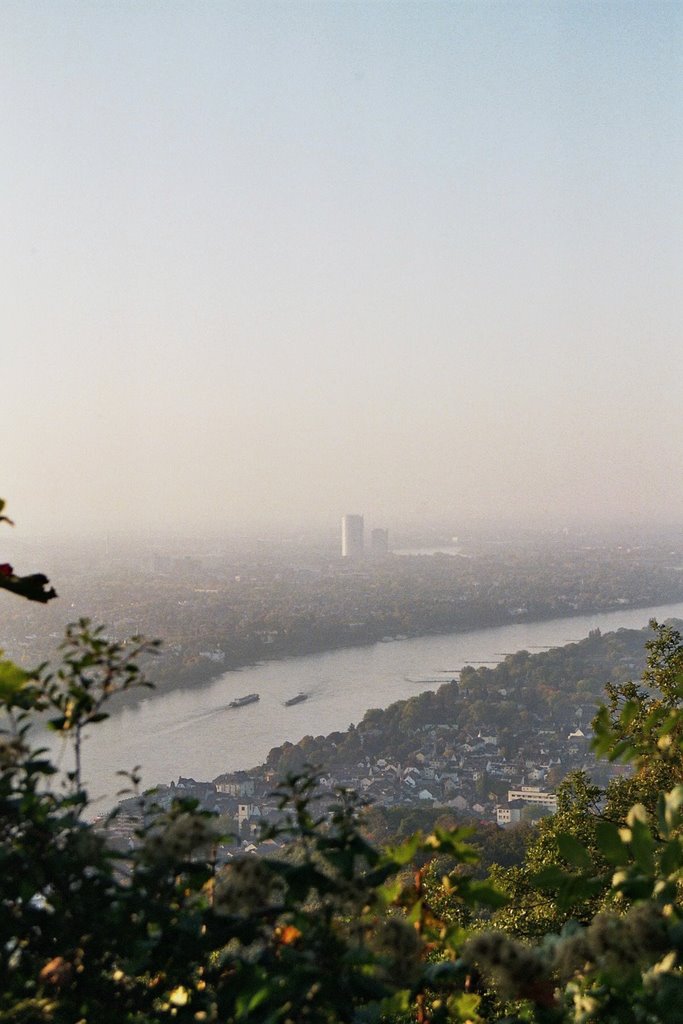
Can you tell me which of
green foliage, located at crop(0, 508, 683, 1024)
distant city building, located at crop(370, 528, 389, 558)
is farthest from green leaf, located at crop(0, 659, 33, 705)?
distant city building, located at crop(370, 528, 389, 558)

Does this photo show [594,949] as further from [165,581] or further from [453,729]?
[165,581]

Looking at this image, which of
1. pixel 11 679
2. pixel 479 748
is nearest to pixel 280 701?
pixel 479 748

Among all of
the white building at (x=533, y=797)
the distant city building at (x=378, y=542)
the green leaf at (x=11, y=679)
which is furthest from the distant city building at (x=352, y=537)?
the green leaf at (x=11, y=679)

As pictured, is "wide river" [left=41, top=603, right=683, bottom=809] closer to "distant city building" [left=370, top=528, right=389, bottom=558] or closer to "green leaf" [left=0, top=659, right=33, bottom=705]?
"green leaf" [left=0, top=659, right=33, bottom=705]

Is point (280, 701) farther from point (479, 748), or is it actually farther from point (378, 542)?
point (378, 542)

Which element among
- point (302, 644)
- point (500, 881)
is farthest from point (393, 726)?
point (500, 881)

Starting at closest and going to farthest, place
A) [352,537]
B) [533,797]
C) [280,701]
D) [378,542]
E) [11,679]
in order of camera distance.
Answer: [11,679]
[533,797]
[280,701]
[352,537]
[378,542]

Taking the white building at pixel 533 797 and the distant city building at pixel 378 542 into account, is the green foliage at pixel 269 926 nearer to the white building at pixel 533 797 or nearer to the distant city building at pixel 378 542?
the white building at pixel 533 797
